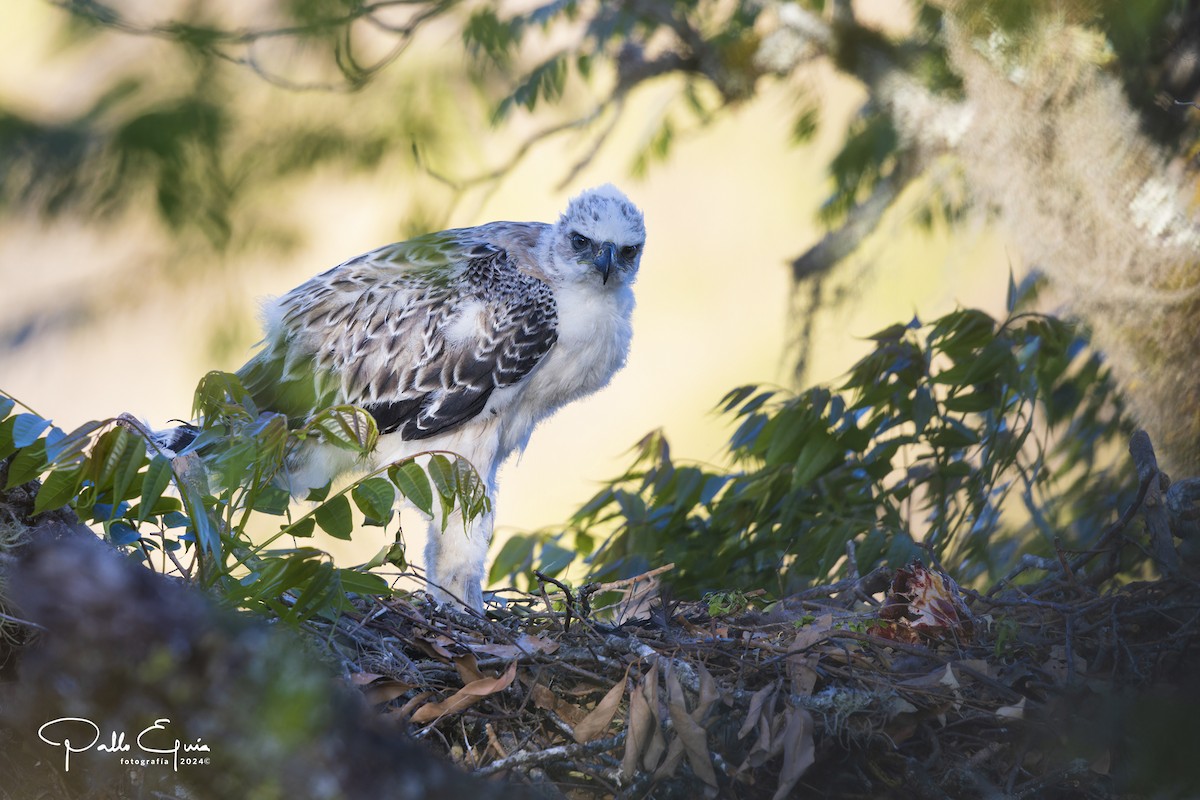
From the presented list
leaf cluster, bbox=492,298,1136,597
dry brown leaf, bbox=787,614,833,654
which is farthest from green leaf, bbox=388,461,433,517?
leaf cluster, bbox=492,298,1136,597

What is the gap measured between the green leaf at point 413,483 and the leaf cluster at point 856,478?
1.99 meters

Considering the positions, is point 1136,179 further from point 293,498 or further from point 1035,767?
point 293,498

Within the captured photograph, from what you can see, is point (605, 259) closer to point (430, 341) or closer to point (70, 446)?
point (430, 341)

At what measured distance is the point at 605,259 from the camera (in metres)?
4.45

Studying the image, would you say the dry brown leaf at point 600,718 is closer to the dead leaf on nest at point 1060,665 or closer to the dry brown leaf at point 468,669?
the dry brown leaf at point 468,669

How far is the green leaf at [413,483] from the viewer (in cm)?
249

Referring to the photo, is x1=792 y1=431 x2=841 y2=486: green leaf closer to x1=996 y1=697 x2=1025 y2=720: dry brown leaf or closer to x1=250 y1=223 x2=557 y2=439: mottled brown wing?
x1=250 y1=223 x2=557 y2=439: mottled brown wing

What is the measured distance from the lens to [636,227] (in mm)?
4633

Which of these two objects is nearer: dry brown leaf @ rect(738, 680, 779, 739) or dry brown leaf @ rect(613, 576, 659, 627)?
dry brown leaf @ rect(738, 680, 779, 739)

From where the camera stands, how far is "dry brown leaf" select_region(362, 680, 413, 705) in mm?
2527

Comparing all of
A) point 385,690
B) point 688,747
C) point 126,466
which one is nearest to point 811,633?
point 688,747

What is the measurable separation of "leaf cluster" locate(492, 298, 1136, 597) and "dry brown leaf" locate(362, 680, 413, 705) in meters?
1.86

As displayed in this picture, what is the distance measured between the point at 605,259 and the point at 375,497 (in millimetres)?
2224

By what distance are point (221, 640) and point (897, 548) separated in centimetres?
356
